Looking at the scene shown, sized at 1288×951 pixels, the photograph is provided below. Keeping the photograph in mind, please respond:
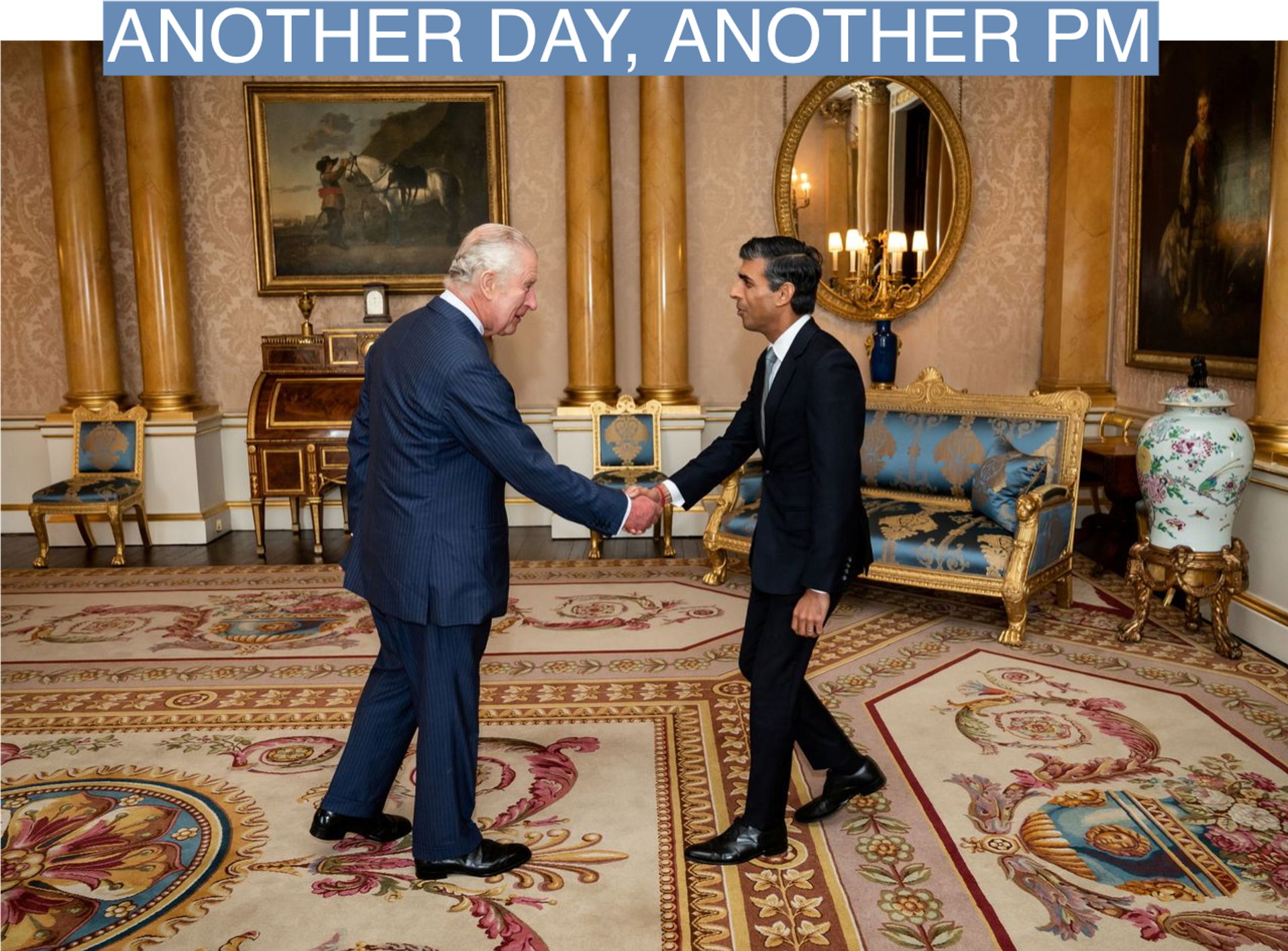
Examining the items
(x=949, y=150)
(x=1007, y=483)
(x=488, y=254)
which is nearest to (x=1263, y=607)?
(x=1007, y=483)

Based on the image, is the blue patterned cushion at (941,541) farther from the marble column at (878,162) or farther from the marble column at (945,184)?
the marble column at (945,184)

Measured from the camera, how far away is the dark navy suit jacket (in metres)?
2.60

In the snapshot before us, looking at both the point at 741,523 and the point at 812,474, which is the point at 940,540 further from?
the point at 812,474

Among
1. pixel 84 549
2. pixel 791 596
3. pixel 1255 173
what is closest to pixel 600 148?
pixel 1255 173

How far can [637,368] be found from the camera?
7.85 metres

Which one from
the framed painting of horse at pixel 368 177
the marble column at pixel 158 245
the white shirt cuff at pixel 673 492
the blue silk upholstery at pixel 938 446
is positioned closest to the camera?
the white shirt cuff at pixel 673 492

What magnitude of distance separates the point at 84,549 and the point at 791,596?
6.17m

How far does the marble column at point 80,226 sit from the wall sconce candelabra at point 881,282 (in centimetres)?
508

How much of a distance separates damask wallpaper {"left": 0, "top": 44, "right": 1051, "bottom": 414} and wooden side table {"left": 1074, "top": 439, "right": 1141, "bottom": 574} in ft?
5.52

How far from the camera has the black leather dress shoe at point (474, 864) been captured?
2762mm

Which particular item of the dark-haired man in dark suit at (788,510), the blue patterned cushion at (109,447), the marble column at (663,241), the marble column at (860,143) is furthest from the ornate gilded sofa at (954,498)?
the blue patterned cushion at (109,447)

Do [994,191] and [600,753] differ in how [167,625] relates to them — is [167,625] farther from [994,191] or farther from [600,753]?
[994,191]

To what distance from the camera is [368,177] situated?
7535 millimetres

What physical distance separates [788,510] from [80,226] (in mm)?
6413
